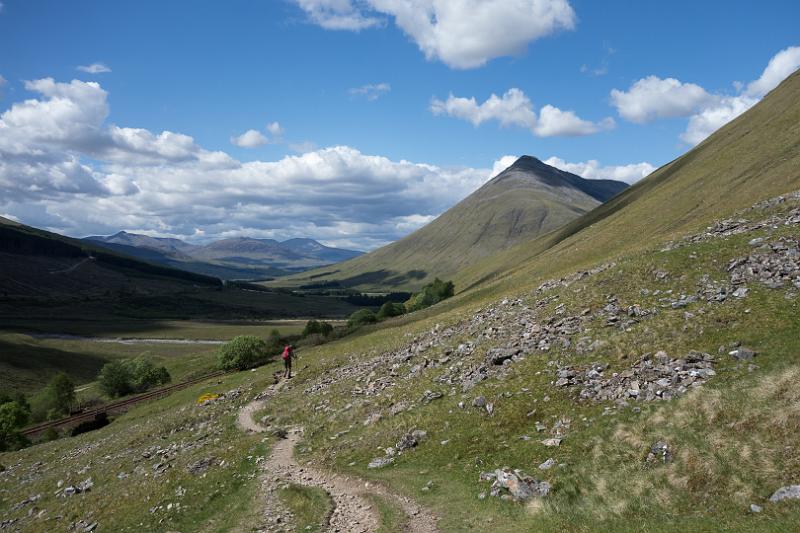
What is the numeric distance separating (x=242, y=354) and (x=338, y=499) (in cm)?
6835

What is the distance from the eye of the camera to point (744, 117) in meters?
138

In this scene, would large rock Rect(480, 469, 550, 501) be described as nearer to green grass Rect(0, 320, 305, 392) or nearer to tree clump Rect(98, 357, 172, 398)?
green grass Rect(0, 320, 305, 392)

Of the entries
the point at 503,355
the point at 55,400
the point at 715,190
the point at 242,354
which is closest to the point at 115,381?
the point at 55,400

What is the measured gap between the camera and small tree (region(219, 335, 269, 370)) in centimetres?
8362

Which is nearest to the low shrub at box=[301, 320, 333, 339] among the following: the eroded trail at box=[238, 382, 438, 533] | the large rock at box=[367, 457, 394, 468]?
the eroded trail at box=[238, 382, 438, 533]

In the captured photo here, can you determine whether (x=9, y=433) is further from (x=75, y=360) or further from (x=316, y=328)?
(x=75, y=360)

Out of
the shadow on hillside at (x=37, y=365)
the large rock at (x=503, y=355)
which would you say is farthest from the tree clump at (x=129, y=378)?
the large rock at (x=503, y=355)

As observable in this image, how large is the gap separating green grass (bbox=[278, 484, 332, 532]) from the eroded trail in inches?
11.8

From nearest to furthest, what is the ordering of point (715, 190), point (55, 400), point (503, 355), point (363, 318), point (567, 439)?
point (567, 439) → point (503, 355) → point (715, 190) → point (55, 400) → point (363, 318)

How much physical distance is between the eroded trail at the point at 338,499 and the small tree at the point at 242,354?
58.7 meters

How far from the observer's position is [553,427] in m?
21.0

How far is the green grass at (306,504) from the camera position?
18.6 metres

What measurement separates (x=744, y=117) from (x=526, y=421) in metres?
158

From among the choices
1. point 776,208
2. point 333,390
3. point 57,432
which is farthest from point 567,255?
point 57,432
